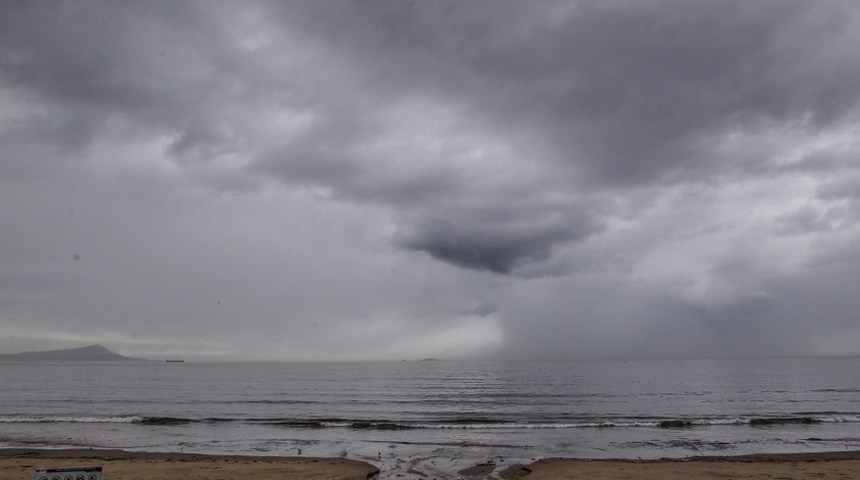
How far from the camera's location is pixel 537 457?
97.2 feet

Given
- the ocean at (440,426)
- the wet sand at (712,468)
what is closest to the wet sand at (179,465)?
the ocean at (440,426)

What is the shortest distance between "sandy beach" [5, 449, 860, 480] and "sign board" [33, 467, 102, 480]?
317 inches

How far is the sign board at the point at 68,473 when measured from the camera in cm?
1532

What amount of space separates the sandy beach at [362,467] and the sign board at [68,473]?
8.05 m

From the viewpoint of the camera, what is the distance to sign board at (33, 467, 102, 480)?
15320 millimetres

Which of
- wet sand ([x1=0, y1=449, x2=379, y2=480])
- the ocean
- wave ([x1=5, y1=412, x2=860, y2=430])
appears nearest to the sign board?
wet sand ([x1=0, y1=449, x2=379, y2=480])

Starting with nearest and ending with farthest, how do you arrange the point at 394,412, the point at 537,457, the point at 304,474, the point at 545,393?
the point at 304,474 → the point at 537,457 → the point at 394,412 → the point at 545,393

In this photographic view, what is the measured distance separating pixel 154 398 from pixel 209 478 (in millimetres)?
56242

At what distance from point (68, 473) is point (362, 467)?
543 inches

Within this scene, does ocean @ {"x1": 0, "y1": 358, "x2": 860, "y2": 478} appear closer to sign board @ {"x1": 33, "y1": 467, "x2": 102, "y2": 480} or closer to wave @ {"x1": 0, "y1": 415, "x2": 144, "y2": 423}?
wave @ {"x1": 0, "y1": 415, "x2": 144, "y2": 423}

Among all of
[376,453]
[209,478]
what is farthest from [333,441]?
[209,478]

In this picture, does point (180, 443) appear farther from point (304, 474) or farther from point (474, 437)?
point (474, 437)

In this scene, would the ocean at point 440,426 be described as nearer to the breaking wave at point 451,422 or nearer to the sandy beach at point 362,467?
the breaking wave at point 451,422

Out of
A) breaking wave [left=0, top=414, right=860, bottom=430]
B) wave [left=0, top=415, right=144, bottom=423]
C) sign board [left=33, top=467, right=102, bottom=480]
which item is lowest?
breaking wave [left=0, top=414, right=860, bottom=430]
